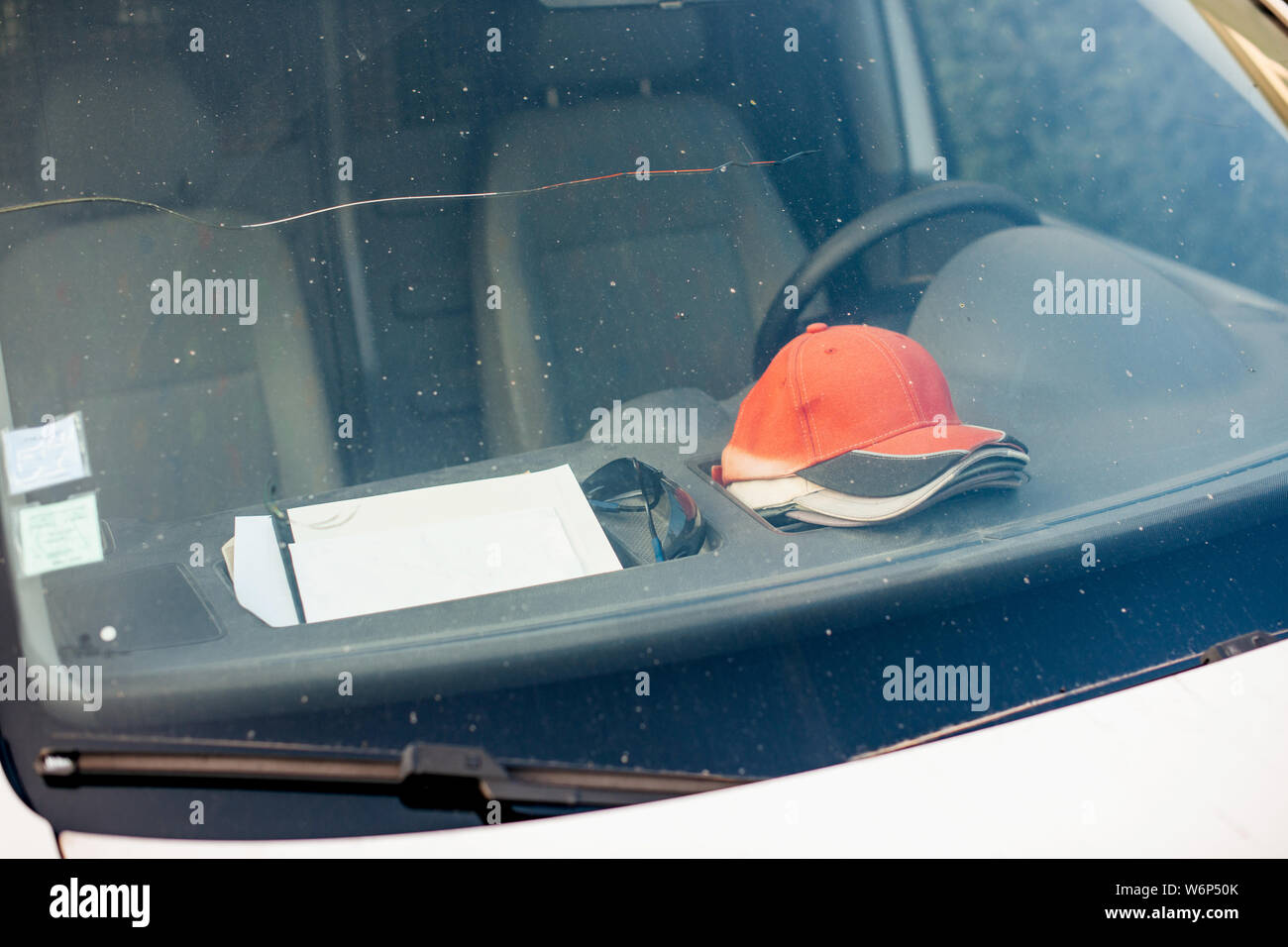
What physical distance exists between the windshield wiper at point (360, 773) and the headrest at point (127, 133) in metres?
0.51

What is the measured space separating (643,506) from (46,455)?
1.69 feet

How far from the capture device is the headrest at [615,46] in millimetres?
1187

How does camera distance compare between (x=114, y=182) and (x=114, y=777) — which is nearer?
(x=114, y=777)

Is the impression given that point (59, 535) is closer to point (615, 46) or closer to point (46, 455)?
point (46, 455)

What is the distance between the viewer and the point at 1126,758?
0.70 meters

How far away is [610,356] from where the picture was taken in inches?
46.4

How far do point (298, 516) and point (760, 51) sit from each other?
84 cm

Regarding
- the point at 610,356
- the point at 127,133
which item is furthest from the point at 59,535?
the point at 610,356

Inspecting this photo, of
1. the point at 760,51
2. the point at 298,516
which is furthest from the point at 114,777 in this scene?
the point at 760,51

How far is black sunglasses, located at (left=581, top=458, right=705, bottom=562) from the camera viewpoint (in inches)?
36.7

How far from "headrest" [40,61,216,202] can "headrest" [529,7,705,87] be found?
41 cm

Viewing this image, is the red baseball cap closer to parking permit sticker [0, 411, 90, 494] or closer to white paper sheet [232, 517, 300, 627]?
white paper sheet [232, 517, 300, 627]

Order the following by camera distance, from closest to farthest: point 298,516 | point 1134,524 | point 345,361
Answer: point 1134,524
point 298,516
point 345,361
